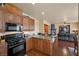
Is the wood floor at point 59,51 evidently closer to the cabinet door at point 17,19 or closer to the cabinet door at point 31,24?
the cabinet door at point 31,24

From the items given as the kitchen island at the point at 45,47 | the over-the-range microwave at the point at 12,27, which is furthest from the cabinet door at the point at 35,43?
the over-the-range microwave at the point at 12,27

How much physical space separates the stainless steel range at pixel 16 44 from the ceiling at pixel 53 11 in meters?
0.37

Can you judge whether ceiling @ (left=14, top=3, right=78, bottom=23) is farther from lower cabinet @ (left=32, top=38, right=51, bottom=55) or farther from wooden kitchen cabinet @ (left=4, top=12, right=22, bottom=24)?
lower cabinet @ (left=32, top=38, right=51, bottom=55)

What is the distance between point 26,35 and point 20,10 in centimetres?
35

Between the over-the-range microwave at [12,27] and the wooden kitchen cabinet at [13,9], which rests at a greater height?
the wooden kitchen cabinet at [13,9]

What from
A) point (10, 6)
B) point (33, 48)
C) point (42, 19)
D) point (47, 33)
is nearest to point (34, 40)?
point (33, 48)

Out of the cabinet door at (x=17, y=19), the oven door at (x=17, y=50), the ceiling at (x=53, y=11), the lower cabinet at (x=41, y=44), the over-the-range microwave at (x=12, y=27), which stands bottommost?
the oven door at (x=17, y=50)

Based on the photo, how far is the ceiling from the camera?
1.15 meters

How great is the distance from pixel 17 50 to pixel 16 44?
91mm

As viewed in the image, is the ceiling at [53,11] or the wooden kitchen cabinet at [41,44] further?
the wooden kitchen cabinet at [41,44]

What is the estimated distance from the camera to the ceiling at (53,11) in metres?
1.15

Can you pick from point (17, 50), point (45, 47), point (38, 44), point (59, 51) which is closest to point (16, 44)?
point (17, 50)

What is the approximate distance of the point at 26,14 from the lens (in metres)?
1.28

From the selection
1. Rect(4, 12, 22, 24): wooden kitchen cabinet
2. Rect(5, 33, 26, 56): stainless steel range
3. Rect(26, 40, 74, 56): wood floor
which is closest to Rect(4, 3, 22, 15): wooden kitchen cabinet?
Rect(4, 12, 22, 24): wooden kitchen cabinet
